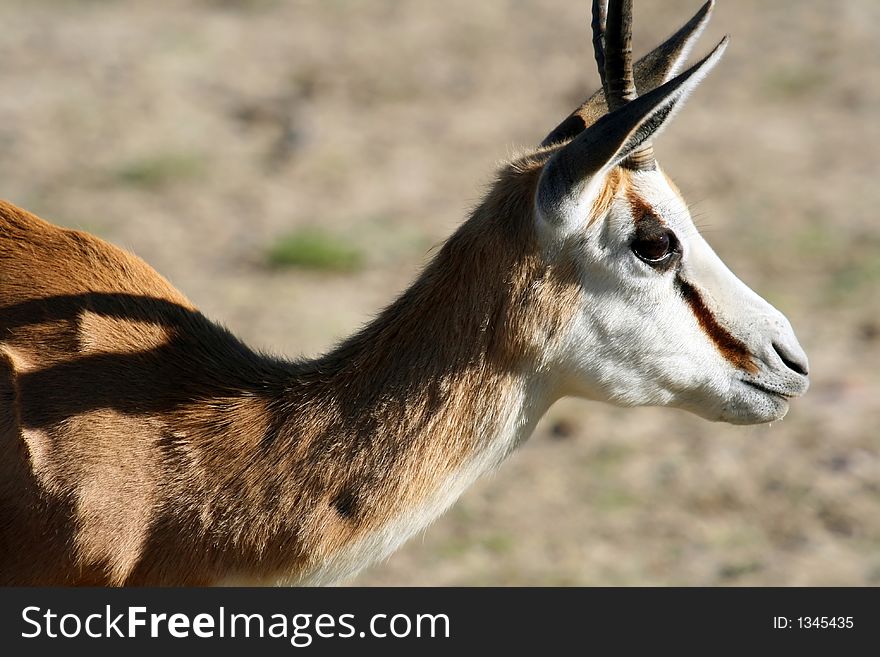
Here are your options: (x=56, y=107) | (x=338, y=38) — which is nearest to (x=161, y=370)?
(x=56, y=107)

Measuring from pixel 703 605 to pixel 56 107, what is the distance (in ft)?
28.0

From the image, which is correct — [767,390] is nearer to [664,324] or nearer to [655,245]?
[664,324]

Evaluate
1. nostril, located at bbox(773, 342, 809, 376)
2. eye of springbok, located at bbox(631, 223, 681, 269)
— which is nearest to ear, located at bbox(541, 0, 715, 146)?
eye of springbok, located at bbox(631, 223, 681, 269)

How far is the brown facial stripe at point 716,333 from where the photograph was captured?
414 centimetres

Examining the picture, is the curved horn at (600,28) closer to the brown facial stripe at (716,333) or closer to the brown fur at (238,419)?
the brown fur at (238,419)

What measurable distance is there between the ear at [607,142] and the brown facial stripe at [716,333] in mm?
546

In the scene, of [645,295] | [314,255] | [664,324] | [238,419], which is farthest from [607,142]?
[314,255]

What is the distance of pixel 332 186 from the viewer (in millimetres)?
10773

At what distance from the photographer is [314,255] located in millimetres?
9625

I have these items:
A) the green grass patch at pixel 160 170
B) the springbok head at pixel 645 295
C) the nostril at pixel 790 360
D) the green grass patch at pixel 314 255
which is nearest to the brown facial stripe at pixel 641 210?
the springbok head at pixel 645 295

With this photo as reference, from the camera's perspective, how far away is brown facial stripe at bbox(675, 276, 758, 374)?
4.14m

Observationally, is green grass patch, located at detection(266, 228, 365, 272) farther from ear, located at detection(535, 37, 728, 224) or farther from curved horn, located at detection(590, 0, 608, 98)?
ear, located at detection(535, 37, 728, 224)

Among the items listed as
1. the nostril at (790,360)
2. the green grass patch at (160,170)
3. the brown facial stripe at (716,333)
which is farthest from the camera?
the green grass patch at (160,170)

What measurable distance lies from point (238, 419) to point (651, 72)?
1.98m
